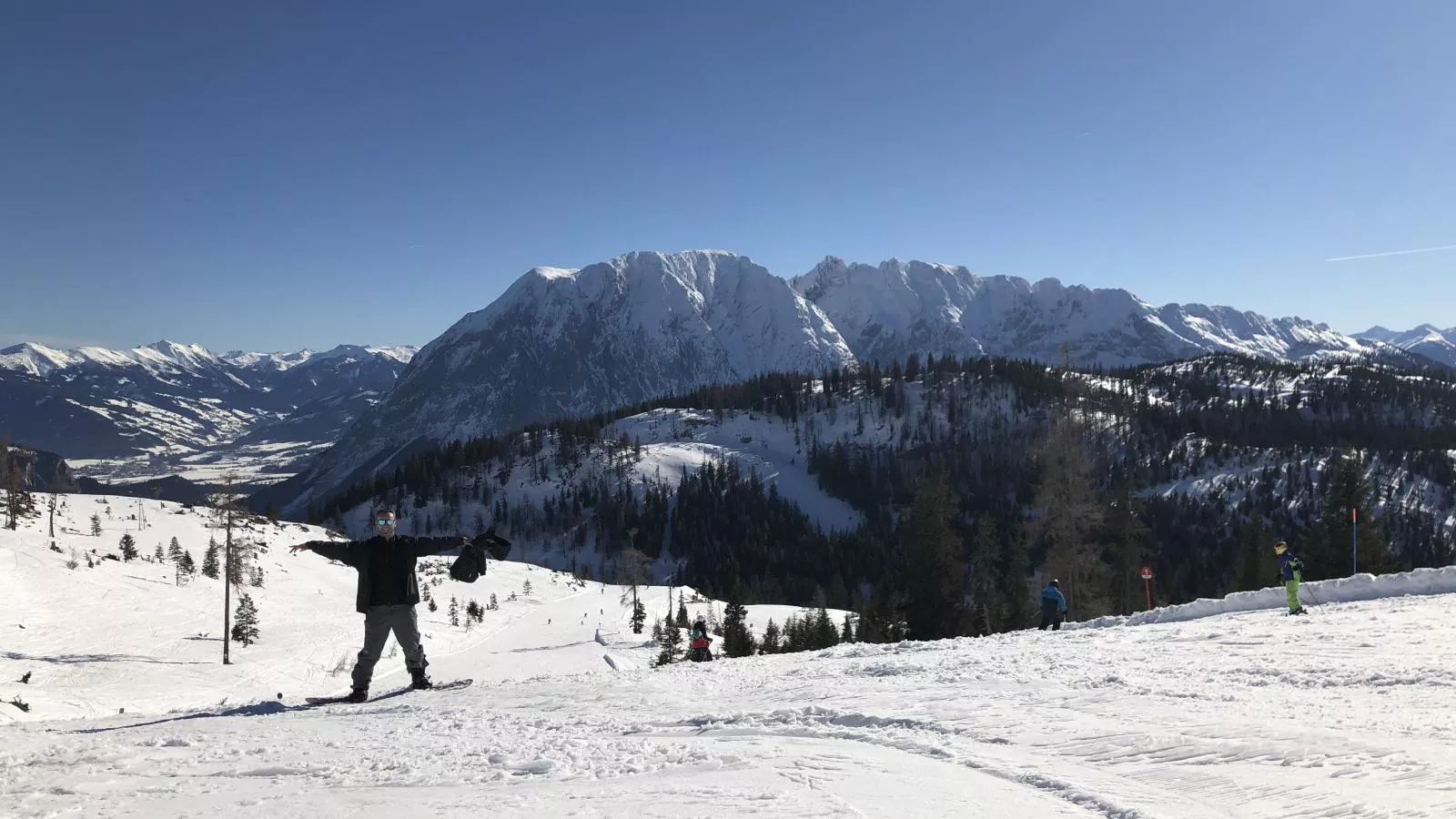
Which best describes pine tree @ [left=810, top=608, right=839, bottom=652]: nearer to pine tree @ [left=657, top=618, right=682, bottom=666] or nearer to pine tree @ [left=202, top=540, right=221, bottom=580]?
pine tree @ [left=657, top=618, right=682, bottom=666]

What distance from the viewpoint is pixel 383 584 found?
9.95 meters

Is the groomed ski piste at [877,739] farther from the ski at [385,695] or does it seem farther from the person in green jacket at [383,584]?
the person in green jacket at [383,584]

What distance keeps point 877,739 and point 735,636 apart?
39715 mm

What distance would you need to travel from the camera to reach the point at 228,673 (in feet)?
95.8

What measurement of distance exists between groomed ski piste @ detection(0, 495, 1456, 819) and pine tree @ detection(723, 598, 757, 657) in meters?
29.4

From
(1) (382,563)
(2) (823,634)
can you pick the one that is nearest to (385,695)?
(1) (382,563)

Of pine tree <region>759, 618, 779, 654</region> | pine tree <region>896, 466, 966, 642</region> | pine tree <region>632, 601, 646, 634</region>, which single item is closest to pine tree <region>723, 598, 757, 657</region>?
pine tree <region>759, 618, 779, 654</region>

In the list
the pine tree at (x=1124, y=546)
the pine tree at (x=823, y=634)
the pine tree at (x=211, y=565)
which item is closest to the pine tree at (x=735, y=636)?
the pine tree at (x=823, y=634)

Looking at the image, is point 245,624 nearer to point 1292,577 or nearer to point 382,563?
point 382,563

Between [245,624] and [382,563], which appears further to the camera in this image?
[245,624]

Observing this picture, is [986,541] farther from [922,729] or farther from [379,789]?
[379,789]

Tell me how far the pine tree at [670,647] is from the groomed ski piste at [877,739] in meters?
27.7

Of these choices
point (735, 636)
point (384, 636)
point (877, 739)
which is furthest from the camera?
point (735, 636)

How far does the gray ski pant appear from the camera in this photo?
978 cm
